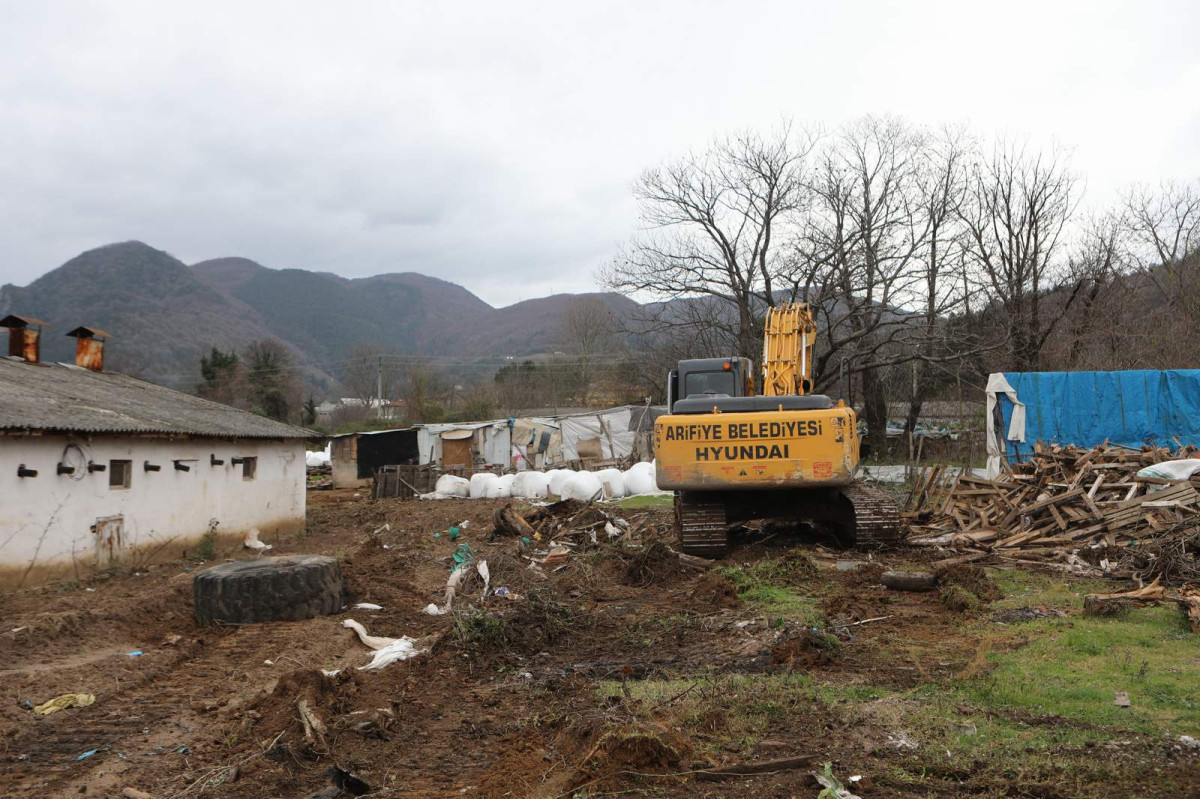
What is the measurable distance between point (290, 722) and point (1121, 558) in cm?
916

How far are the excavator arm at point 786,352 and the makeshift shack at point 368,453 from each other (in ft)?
80.8

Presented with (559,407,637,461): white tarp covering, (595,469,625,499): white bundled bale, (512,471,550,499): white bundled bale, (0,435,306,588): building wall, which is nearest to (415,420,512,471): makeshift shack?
(559,407,637,461): white tarp covering

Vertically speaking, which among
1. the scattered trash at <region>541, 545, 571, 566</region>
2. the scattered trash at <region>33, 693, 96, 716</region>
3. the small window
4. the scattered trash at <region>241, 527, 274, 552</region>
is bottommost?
the scattered trash at <region>241, 527, 274, 552</region>

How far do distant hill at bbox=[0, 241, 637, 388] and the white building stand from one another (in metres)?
17.6

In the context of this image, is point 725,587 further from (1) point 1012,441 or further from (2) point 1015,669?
(1) point 1012,441

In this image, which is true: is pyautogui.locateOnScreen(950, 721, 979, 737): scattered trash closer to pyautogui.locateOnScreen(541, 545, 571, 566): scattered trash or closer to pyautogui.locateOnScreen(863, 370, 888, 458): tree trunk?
pyautogui.locateOnScreen(541, 545, 571, 566): scattered trash

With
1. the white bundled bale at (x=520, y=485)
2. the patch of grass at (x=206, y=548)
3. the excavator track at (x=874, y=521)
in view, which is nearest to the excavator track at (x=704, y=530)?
the excavator track at (x=874, y=521)

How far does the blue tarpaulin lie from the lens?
17719 millimetres

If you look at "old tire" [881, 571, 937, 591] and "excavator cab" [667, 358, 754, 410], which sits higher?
"excavator cab" [667, 358, 754, 410]

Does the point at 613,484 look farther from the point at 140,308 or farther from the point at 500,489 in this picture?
the point at 140,308

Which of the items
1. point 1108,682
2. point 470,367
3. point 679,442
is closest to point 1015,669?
point 1108,682

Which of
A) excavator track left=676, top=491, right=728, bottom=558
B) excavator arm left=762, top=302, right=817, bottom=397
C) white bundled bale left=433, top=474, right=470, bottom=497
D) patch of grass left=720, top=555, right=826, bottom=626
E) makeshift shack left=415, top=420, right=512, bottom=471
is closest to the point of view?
patch of grass left=720, top=555, right=826, bottom=626

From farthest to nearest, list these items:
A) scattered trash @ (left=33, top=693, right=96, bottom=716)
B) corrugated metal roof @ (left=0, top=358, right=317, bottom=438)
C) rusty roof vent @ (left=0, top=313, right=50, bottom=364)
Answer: rusty roof vent @ (left=0, top=313, right=50, bottom=364), corrugated metal roof @ (left=0, top=358, right=317, bottom=438), scattered trash @ (left=33, top=693, right=96, bottom=716)

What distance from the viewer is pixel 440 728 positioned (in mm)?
5305
